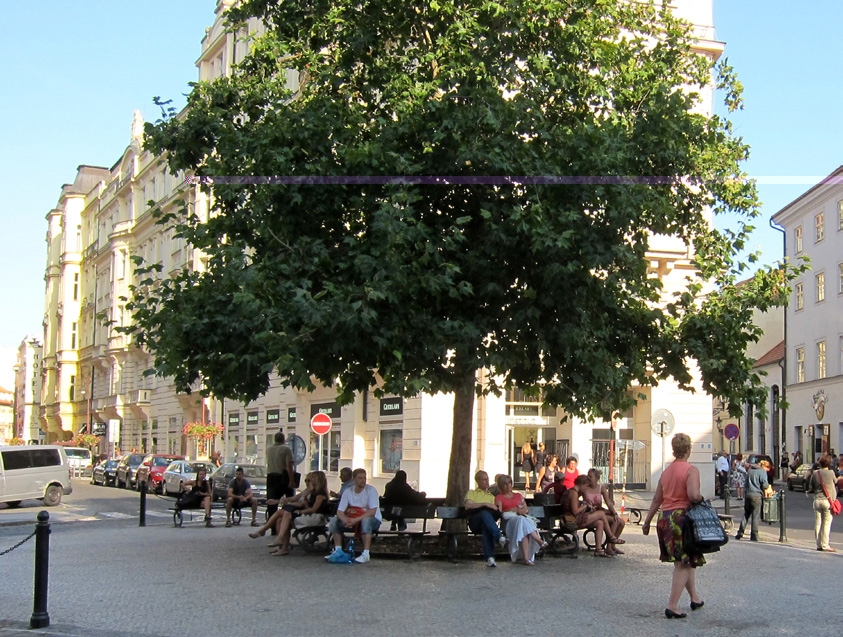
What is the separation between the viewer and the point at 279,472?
2005cm

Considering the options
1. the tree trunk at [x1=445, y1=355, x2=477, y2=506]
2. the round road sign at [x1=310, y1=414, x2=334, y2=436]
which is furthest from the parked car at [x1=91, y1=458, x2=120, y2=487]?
the tree trunk at [x1=445, y1=355, x2=477, y2=506]

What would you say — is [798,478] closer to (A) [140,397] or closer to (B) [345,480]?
(B) [345,480]

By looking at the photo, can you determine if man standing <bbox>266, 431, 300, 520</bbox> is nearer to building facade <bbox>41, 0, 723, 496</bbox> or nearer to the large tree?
building facade <bbox>41, 0, 723, 496</bbox>

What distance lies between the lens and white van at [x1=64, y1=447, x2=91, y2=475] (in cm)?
5722

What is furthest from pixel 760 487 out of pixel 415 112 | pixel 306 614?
pixel 306 614

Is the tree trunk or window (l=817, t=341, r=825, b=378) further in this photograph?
window (l=817, t=341, r=825, b=378)

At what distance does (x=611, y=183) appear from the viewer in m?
14.3

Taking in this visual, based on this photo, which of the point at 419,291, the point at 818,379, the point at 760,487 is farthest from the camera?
the point at 818,379

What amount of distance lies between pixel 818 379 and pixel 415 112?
47978 millimetres

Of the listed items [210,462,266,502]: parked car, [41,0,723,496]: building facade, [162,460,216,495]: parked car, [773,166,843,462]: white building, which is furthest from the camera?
[773,166,843,462]: white building

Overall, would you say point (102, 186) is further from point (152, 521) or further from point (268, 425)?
point (152, 521)

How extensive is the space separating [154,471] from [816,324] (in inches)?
1410

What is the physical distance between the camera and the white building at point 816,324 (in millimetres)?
56031

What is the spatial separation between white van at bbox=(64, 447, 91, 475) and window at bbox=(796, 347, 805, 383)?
125 ft
